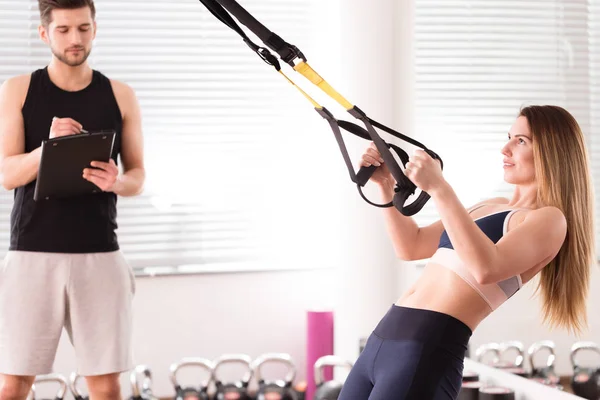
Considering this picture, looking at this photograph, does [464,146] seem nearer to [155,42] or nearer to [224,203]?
[224,203]

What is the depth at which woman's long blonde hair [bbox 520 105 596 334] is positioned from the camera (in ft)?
6.32

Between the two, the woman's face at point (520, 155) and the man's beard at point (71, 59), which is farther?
the man's beard at point (71, 59)

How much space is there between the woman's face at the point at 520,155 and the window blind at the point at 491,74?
0.83 meters

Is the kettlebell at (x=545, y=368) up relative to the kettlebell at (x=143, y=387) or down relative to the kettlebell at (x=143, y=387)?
up

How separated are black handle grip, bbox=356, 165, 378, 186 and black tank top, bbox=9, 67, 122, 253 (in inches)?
40.3

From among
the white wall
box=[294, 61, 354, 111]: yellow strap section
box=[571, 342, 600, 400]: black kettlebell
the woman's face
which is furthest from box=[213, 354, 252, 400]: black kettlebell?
box=[294, 61, 354, 111]: yellow strap section

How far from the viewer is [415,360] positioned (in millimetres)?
1818

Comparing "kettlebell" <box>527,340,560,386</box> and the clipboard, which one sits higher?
the clipboard

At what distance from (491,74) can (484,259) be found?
162cm

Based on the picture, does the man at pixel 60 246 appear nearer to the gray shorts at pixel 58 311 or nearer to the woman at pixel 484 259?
the gray shorts at pixel 58 311

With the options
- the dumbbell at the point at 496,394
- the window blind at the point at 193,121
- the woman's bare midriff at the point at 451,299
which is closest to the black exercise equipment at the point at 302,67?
the woman's bare midriff at the point at 451,299

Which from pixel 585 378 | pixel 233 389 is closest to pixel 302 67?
pixel 585 378

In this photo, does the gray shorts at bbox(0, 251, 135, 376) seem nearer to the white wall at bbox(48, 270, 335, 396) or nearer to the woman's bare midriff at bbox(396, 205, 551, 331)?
the woman's bare midriff at bbox(396, 205, 551, 331)

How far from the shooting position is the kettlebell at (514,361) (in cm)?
297
